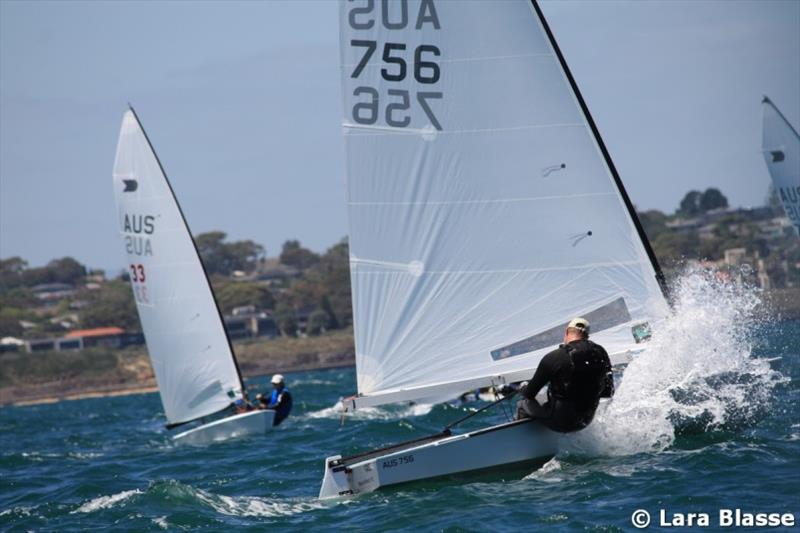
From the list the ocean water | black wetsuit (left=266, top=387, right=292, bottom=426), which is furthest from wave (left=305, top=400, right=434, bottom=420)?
the ocean water

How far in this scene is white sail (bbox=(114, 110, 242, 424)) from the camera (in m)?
22.9

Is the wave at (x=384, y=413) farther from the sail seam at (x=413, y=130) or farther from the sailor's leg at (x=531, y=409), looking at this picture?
the sailor's leg at (x=531, y=409)

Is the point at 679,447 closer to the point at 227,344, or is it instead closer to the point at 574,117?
the point at 574,117

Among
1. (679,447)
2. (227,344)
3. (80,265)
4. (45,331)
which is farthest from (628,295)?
(80,265)

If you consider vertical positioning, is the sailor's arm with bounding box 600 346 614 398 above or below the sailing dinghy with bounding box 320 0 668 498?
below

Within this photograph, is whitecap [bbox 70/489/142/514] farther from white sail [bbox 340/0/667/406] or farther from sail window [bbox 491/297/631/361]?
sail window [bbox 491/297/631/361]

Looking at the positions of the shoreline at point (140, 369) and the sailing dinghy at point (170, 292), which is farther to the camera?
the shoreline at point (140, 369)

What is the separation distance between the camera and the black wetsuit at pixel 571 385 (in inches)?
415

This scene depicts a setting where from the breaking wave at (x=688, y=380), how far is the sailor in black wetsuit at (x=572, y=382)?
14.1 inches

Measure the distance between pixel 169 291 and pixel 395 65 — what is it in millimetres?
12608

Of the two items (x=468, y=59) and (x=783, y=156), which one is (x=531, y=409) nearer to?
(x=468, y=59)

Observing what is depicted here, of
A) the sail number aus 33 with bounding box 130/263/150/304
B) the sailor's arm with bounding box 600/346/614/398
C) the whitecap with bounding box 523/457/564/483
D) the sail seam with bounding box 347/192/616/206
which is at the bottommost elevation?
the whitecap with bounding box 523/457/564/483

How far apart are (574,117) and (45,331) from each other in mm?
106475

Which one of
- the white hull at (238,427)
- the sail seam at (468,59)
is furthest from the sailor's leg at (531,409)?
the white hull at (238,427)
